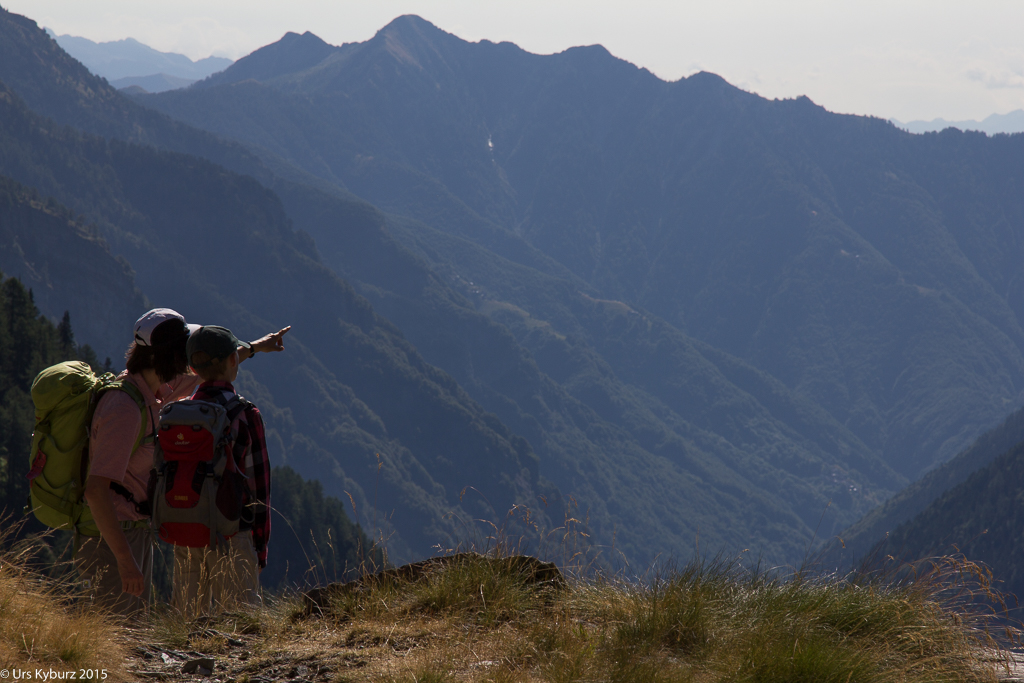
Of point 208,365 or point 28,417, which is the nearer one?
point 208,365

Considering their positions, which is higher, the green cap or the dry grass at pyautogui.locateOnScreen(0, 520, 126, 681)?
the green cap

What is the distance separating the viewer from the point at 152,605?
16.9ft

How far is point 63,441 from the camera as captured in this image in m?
4.60

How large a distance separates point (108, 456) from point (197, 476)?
51 centimetres

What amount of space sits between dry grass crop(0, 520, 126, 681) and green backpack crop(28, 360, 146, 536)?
0.41 metres

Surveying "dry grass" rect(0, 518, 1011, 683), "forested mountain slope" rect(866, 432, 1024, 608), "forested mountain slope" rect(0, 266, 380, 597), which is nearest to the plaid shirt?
"dry grass" rect(0, 518, 1011, 683)

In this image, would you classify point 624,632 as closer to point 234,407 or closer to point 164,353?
point 234,407

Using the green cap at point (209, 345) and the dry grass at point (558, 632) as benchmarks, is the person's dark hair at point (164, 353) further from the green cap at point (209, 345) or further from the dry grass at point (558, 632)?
the dry grass at point (558, 632)

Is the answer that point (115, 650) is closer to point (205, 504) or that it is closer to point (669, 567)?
point (205, 504)

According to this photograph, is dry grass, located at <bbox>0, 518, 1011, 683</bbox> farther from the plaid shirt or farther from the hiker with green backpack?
the plaid shirt

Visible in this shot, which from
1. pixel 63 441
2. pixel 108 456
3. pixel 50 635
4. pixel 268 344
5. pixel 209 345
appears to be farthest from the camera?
pixel 268 344

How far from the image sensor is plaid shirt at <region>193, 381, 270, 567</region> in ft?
15.7

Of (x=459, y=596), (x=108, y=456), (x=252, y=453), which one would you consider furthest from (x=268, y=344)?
(x=459, y=596)

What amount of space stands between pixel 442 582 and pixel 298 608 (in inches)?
41.1
